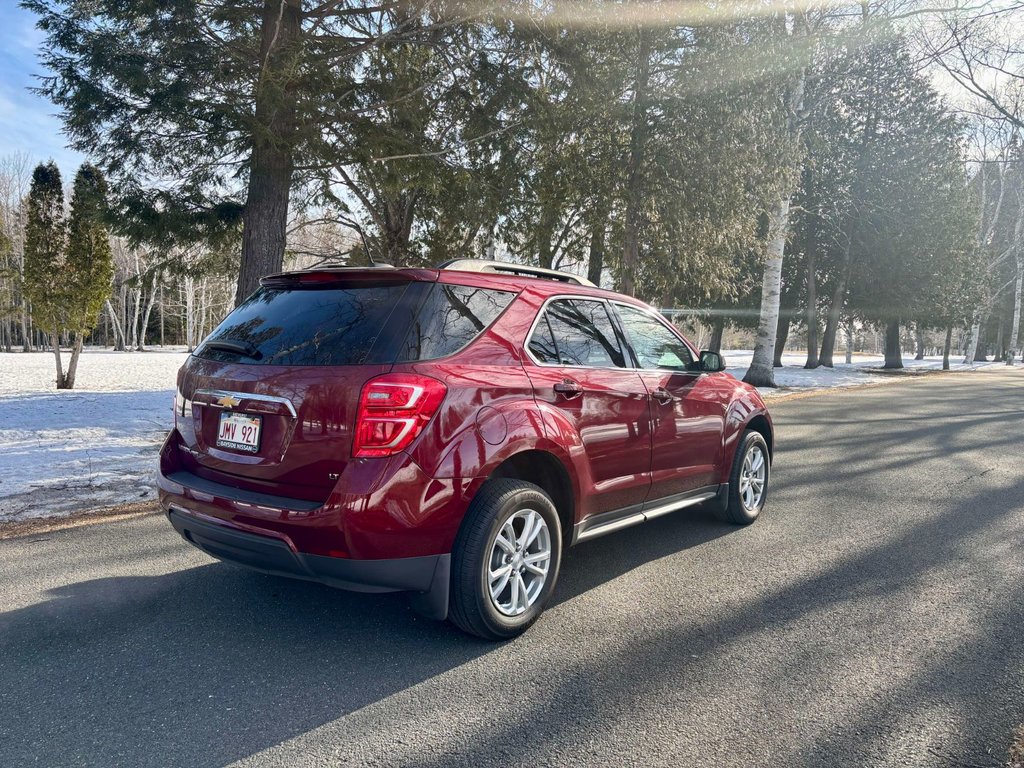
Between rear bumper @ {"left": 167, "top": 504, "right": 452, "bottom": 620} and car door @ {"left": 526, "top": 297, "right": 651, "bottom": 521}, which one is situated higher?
car door @ {"left": 526, "top": 297, "right": 651, "bottom": 521}

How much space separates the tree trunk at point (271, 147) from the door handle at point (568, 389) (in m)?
5.84

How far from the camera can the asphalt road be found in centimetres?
242

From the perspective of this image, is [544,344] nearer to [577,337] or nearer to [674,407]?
[577,337]

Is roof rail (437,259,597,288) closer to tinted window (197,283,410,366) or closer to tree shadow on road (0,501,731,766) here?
tinted window (197,283,410,366)

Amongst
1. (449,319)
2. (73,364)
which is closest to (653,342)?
(449,319)

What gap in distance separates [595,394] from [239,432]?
183cm

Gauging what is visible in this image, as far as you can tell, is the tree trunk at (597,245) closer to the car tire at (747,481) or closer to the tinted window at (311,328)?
the car tire at (747,481)

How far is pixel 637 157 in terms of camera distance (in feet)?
43.5

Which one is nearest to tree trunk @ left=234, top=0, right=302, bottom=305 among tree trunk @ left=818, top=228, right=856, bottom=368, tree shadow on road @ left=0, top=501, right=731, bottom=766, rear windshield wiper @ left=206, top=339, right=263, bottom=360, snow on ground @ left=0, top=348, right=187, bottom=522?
snow on ground @ left=0, top=348, right=187, bottom=522

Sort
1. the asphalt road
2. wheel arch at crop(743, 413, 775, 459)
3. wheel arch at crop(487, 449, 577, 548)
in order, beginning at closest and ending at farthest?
the asphalt road → wheel arch at crop(487, 449, 577, 548) → wheel arch at crop(743, 413, 775, 459)

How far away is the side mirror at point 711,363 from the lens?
4793 mm

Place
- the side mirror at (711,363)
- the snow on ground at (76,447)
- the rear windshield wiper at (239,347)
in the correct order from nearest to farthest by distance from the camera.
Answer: the rear windshield wiper at (239,347) → the side mirror at (711,363) → the snow on ground at (76,447)

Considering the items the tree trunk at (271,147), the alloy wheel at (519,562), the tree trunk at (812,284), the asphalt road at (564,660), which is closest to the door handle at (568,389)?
the alloy wheel at (519,562)

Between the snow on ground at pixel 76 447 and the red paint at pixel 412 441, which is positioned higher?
the red paint at pixel 412 441
